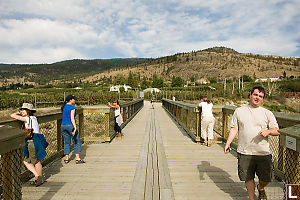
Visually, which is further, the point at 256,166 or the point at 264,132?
the point at 256,166

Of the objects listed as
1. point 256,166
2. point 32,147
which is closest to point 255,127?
point 256,166

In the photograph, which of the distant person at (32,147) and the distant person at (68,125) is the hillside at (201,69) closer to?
the distant person at (68,125)

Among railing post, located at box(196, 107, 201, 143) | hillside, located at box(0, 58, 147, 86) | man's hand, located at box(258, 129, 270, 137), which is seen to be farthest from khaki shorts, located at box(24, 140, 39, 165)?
hillside, located at box(0, 58, 147, 86)

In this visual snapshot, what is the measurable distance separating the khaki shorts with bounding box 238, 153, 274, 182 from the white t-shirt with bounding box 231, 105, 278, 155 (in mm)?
61

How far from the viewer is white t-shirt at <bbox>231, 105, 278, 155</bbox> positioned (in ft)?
7.76

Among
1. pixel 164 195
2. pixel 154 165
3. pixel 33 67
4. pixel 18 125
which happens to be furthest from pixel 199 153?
pixel 33 67

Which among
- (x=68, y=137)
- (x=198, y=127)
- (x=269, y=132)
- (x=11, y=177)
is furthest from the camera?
(x=198, y=127)

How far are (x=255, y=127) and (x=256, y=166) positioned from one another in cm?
48

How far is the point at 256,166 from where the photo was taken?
8.06 feet

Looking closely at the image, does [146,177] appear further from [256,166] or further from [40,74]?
[40,74]

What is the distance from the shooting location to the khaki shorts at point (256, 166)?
2.38m

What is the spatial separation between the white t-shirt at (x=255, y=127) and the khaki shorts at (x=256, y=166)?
61 millimetres

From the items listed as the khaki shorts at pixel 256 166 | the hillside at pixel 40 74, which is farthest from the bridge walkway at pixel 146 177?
the hillside at pixel 40 74

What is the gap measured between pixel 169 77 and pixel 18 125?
133 metres
